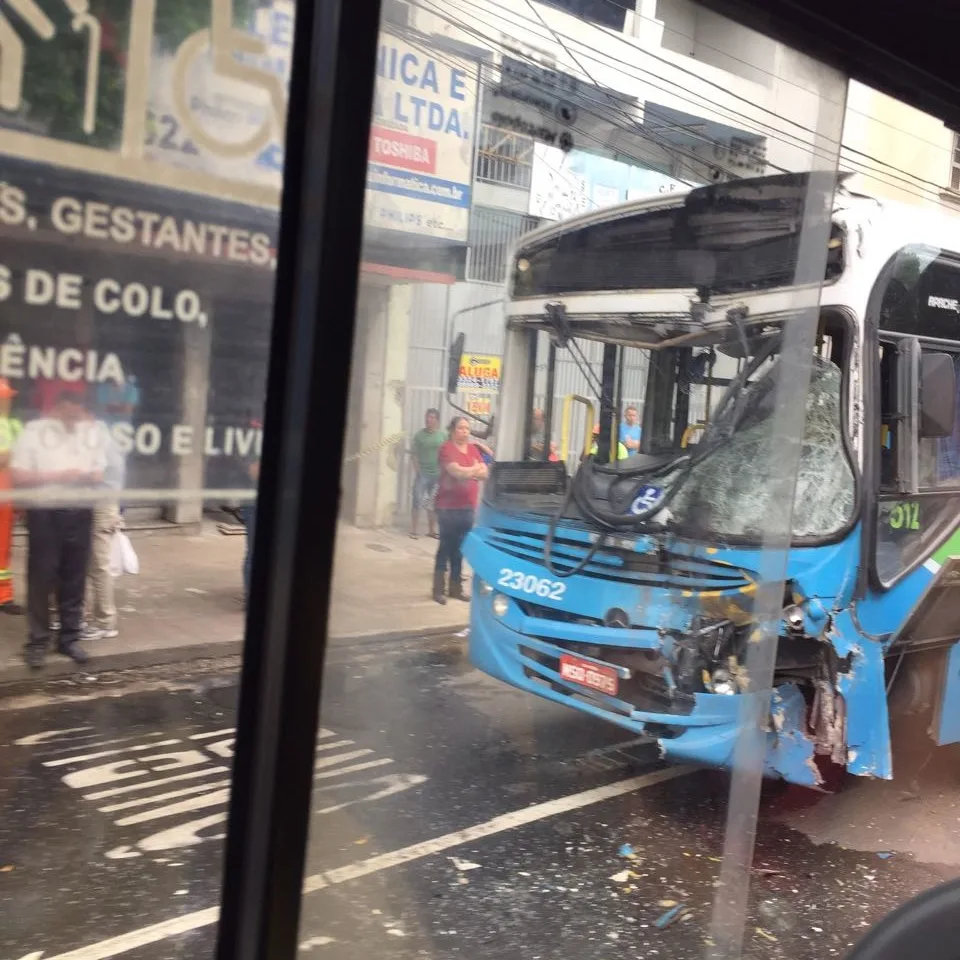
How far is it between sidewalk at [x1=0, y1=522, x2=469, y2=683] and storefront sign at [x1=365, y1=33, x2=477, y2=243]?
2.28 ft

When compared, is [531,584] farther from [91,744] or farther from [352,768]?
[91,744]

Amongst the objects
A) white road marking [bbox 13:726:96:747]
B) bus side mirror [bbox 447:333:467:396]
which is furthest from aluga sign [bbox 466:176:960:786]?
white road marking [bbox 13:726:96:747]

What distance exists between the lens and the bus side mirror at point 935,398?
425 cm

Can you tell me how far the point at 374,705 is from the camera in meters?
3.22

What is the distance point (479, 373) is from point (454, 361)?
0.49m

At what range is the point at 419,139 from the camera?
2.09 metres

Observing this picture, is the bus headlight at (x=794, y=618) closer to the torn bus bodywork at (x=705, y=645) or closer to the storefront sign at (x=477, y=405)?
the torn bus bodywork at (x=705, y=645)

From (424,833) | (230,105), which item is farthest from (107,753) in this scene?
(230,105)

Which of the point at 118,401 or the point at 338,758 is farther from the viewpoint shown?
the point at 338,758

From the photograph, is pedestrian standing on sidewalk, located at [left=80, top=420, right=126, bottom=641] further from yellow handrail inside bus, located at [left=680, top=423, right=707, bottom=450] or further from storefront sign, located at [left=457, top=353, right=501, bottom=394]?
yellow handrail inside bus, located at [left=680, top=423, right=707, bottom=450]

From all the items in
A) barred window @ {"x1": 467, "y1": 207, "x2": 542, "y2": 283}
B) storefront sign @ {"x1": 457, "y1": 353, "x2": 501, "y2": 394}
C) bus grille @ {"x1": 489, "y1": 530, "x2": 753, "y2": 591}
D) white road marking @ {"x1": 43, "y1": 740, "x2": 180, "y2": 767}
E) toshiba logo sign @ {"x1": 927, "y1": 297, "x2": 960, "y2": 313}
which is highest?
toshiba logo sign @ {"x1": 927, "y1": 297, "x2": 960, "y2": 313}

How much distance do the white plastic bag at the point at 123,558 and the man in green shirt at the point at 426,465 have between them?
0.79m

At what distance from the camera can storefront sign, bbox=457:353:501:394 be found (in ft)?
11.2

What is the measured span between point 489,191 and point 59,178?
5.24 ft
